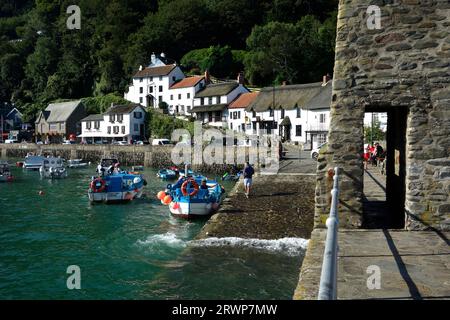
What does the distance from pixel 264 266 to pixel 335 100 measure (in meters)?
5.74

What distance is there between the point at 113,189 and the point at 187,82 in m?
55.6

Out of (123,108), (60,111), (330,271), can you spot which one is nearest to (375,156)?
(330,271)

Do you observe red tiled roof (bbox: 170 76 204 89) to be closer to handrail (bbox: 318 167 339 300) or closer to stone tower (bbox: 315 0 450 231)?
stone tower (bbox: 315 0 450 231)

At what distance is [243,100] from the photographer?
230ft

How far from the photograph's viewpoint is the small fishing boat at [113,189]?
2886cm

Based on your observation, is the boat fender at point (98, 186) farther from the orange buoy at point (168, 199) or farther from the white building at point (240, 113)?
the white building at point (240, 113)

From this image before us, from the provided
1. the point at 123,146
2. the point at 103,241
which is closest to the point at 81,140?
the point at 123,146

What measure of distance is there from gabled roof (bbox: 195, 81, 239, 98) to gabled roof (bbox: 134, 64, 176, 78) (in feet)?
36.3

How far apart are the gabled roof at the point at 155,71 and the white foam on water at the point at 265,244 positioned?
7401 cm

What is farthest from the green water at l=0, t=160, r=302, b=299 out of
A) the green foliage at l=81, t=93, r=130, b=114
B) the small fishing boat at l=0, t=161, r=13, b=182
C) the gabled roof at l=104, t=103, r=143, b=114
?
the green foliage at l=81, t=93, r=130, b=114

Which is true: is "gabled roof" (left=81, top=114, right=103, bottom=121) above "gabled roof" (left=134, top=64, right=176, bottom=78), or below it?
below

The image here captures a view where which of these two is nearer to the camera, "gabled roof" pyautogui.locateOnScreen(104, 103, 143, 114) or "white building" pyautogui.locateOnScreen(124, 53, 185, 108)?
"gabled roof" pyautogui.locateOnScreen(104, 103, 143, 114)

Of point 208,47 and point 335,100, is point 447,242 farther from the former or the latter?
point 208,47

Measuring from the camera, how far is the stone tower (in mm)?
8875
